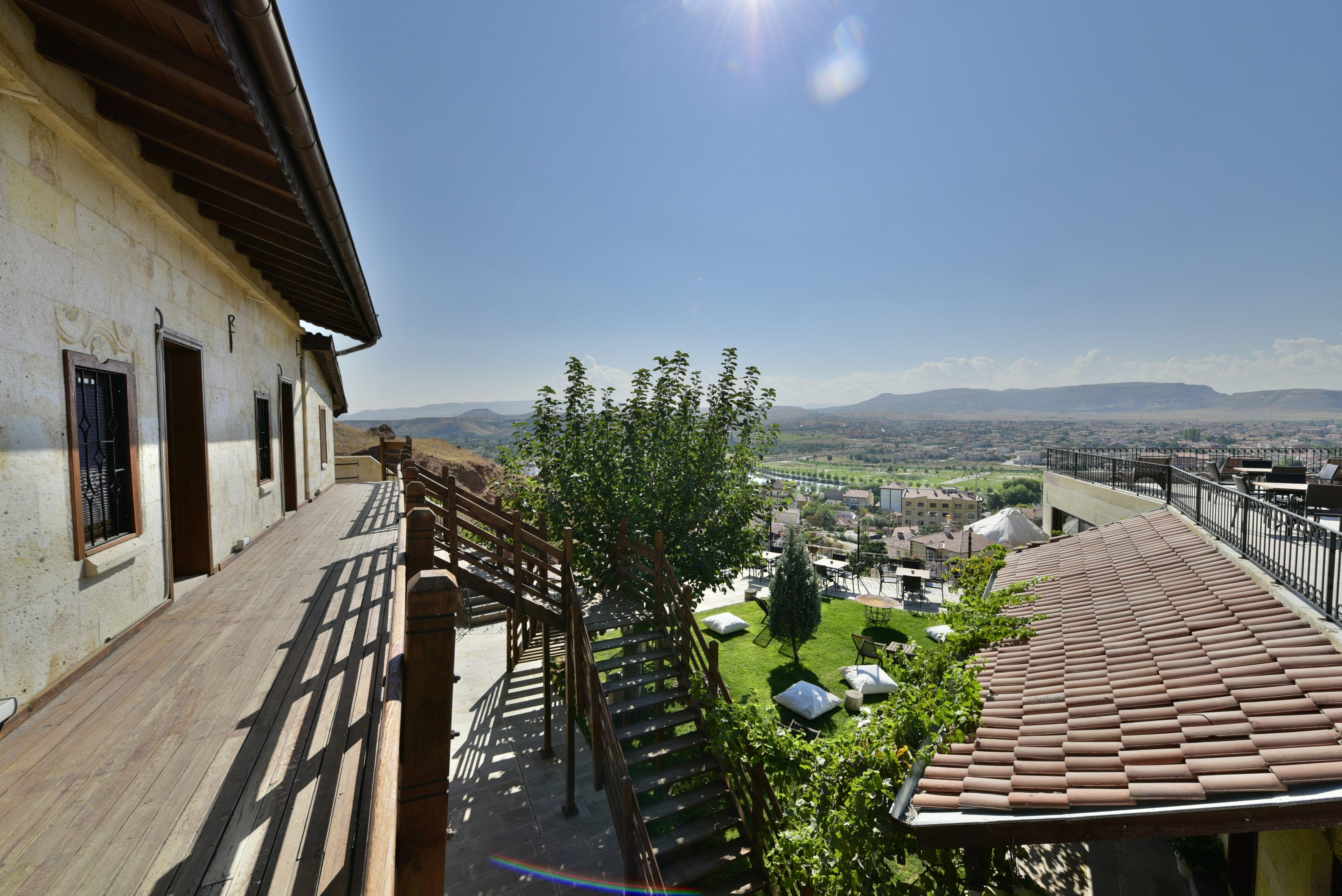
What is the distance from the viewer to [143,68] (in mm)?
3078

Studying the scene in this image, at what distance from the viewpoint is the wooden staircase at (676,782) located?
5875 millimetres

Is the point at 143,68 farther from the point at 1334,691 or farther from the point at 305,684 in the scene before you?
the point at 1334,691

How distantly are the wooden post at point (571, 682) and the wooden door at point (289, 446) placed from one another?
5176 millimetres

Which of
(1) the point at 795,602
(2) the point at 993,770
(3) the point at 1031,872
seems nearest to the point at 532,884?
(2) the point at 993,770

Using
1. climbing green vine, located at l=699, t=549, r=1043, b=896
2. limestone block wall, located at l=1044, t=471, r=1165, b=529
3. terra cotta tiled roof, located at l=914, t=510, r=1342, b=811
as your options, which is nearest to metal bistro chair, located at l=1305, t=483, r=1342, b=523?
limestone block wall, located at l=1044, t=471, r=1165, b=529

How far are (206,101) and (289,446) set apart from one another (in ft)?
24.1

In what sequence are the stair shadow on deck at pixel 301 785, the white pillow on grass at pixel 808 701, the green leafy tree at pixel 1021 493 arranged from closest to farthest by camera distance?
the stair shadow on deck at pixel 301 785 < the white pillow on grass at pixel 808 701 < the green leafy tree at pixel 1021 493

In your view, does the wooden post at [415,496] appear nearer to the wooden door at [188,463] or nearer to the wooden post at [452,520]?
the wooden post at [452,520]

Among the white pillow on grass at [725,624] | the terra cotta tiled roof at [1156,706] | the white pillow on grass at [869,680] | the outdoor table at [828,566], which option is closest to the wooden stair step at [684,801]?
the terra cotta tiled roof at [1156,706]

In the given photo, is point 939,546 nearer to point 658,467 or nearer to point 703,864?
point 658,467

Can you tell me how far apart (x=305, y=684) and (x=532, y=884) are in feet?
16.5

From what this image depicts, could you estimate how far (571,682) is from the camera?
25.1ft

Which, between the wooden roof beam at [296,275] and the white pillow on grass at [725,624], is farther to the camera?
the white pillow on grass at [725,624]

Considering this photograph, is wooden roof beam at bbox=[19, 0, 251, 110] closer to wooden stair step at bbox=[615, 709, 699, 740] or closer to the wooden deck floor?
the wooden deck floor
